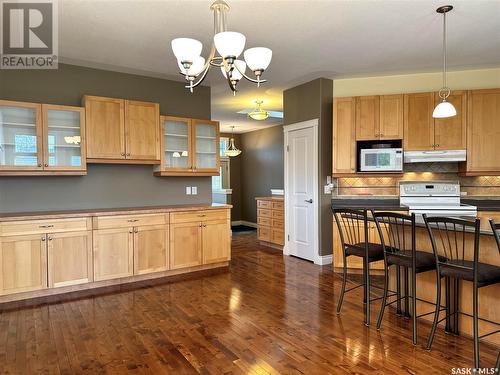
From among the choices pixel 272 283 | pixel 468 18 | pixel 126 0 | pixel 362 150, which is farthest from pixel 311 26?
pixel 272 283

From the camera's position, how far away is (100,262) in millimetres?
3926

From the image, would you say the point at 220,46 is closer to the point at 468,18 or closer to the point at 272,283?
the point at 468,18

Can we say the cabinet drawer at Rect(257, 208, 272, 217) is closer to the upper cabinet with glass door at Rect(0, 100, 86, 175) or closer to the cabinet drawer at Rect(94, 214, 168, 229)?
the cabinet drawer at Rect(94, 214, 168, 229)

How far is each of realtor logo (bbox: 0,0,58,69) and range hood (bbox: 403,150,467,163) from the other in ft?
14.5

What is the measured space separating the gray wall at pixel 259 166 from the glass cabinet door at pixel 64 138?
511 cm

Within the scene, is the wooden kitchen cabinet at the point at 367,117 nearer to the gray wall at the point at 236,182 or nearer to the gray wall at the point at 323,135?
the gray wall at the point at 323,135

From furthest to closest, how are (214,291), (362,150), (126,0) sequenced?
1. (362,150)
2. (214,291)
3. (126,0)

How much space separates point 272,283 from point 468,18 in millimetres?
3445

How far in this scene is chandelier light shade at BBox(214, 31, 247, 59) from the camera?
2115 mm

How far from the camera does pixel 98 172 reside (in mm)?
4406

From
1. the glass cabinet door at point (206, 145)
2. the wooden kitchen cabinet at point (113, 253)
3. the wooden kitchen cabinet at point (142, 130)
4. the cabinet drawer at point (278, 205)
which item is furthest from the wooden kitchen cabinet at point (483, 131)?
the wooden kitchen cabinet at point (113, 253)

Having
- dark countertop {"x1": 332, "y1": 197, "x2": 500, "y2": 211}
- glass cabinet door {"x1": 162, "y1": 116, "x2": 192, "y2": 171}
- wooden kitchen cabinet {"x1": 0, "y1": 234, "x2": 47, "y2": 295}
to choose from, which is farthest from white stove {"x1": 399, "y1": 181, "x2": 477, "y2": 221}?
wooden kitchen cabinet {"x1": 0, "y1": 234, "x2": 47, "y2": 295}

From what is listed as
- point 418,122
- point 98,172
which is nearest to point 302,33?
point 418,122

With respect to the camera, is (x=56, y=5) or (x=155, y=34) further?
(x=155, y=34)
